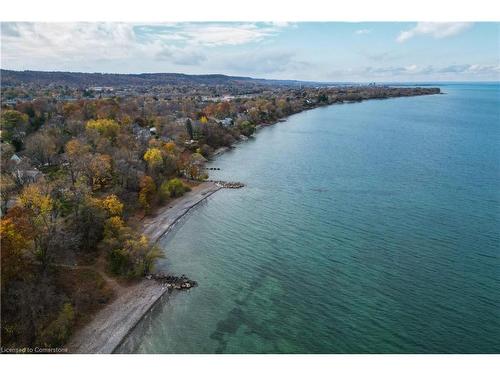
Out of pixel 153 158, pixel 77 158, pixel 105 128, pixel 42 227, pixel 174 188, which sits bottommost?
pixel 174 188

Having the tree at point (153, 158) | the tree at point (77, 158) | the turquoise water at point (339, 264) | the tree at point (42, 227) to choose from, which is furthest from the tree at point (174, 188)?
the tree at point (42, 227)

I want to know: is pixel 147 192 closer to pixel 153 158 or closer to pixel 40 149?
pixel 153 158

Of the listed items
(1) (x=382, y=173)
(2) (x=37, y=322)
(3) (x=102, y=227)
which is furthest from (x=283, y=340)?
(1) (x=382, y=173)


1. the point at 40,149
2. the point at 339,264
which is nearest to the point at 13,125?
the point at 40,149

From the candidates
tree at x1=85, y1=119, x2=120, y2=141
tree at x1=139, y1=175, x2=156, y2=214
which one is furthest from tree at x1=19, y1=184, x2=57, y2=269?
tree at x1=85, y1=119, x2=120, y2=141

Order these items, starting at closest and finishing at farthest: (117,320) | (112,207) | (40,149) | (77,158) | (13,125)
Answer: (117,320), (112,207), (77,158), (40,149), (13,125)

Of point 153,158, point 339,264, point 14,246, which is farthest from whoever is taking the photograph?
point 153,158
